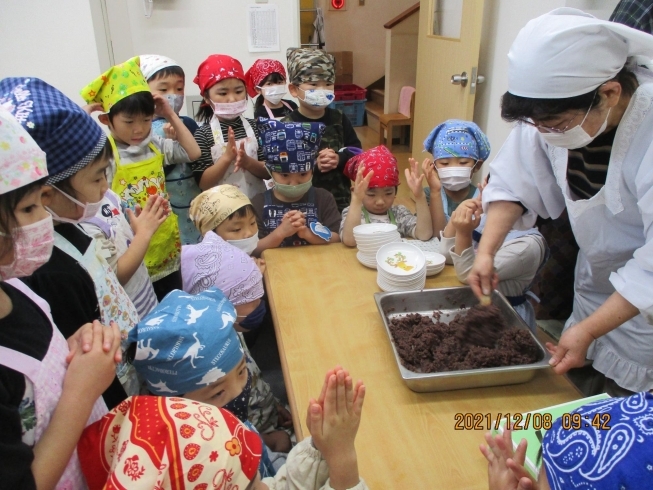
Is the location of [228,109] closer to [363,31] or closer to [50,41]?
[50,41]

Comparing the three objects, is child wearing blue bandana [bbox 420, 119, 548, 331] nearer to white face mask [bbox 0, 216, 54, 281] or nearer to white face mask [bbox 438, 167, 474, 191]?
white face mask [bbox 438, 167, 474, 191]

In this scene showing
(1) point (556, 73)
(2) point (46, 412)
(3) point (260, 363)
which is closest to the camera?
(2) point (46, 412)

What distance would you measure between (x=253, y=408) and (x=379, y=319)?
525 mm

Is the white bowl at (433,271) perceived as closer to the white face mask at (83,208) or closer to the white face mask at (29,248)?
the white face mask at (83,208)

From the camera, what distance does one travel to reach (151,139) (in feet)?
6.86

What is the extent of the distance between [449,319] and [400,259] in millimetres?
300

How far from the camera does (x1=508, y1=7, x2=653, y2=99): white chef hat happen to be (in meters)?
1.02

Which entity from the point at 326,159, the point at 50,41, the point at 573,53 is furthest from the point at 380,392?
the point at 50,41

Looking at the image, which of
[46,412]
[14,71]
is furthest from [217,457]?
[14,71]

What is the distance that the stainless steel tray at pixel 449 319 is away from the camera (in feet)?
3.70

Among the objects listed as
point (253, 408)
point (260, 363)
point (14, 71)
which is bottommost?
point (260, 363)

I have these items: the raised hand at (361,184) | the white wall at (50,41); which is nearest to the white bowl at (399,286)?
the raised hand at (361,184)

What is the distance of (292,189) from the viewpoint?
7.03ft

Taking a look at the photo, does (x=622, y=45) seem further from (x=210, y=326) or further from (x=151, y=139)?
(x=151, y=139)
